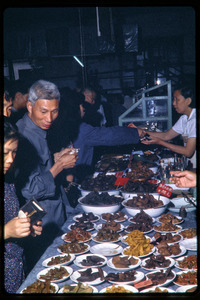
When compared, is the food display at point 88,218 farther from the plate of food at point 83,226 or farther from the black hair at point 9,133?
the black hair at point 9,133

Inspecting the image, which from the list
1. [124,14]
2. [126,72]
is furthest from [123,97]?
[124,14]

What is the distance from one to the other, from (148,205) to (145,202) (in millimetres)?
43

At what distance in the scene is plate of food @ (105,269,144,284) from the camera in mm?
1667

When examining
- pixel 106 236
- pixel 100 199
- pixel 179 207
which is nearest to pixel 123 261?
pixel 106 236

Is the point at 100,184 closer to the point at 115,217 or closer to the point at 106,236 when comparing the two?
the point at 115,217

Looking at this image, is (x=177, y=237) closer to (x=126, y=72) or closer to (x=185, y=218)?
(x=185, y=218)

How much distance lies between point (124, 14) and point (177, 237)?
11.4 m

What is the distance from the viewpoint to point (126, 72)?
41.7ft

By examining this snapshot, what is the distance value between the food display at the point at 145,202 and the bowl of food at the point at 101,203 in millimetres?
127

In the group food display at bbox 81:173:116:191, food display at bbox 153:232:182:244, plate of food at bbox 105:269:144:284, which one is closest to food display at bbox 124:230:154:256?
food display at bbox 153:232:182:244

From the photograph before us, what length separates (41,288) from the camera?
5.42ft

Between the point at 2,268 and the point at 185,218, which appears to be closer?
the point at 2,268

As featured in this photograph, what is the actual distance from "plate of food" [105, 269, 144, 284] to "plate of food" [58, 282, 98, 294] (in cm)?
12

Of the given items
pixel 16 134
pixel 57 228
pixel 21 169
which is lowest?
pixel 57 228
